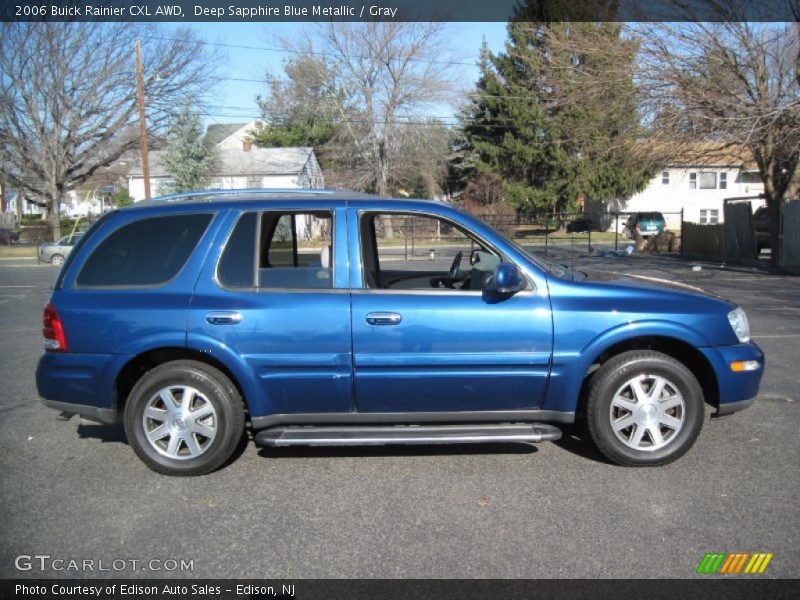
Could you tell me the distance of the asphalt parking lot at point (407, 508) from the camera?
3367mm

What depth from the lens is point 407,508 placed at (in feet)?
13.0

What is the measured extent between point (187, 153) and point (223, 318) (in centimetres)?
3557

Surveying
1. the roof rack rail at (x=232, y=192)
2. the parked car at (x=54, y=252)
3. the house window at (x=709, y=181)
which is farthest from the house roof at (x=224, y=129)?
the roof rack rail at (x=232, y=192)

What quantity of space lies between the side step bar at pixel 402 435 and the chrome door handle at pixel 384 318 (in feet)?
2.30

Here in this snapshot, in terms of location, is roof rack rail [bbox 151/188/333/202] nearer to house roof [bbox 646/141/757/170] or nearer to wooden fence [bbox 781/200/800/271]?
house roof [bbox 646/141/757/170]

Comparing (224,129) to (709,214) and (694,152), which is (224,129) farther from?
(694,152)

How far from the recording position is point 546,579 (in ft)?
10.4

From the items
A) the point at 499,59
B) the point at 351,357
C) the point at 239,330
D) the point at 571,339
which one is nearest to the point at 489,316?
the point at 571,339

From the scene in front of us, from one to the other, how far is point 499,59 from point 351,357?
40.2m

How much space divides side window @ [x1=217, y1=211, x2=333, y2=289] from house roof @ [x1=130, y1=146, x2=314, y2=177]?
40895mm

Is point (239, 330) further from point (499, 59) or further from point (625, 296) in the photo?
point (499, 59)

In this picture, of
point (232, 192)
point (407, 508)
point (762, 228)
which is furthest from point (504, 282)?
point (762, 228)

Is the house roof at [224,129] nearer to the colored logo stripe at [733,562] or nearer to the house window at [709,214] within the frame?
the house window at [709,214]

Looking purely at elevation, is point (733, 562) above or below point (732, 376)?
below
